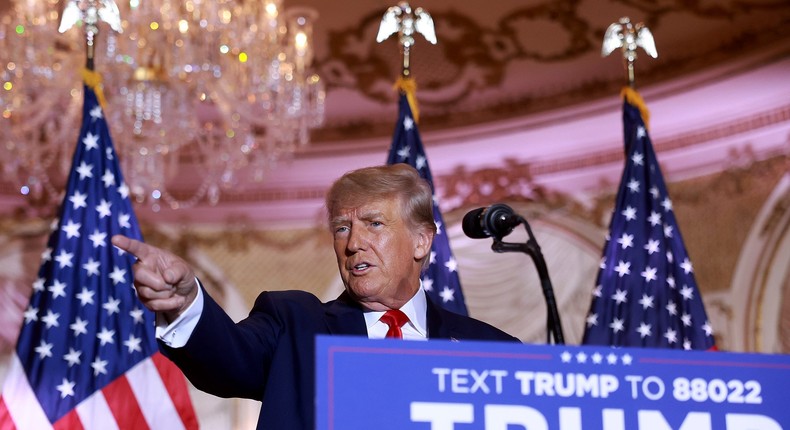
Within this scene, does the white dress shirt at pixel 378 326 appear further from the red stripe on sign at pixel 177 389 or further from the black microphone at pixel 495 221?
the red stripe on sign at pixel 177 389

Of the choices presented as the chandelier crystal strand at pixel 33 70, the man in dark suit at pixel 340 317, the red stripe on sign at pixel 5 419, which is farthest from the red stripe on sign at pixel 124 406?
the chandelier crystal strand at pixel 33 70

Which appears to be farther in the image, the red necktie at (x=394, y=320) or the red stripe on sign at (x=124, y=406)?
the red stripe on sign at (x=124, y=406)

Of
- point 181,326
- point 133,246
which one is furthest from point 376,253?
point 133,246

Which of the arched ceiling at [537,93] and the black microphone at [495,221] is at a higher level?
the arched ceiling at [537,93]

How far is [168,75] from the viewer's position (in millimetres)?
5383

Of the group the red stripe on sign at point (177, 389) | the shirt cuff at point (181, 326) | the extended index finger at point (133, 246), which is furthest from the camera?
the red stripe on sign at point (177, 389)

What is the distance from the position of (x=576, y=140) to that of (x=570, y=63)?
61cm

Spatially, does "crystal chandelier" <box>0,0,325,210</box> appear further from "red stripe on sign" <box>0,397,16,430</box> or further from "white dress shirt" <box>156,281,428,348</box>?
"white dress shirt" <box>156,281,428,348</box>

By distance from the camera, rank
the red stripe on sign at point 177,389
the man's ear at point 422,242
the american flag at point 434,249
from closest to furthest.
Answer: the man's ear at point 422,242
the red stripe on sign at point 177,389
the american flag at point 434,249

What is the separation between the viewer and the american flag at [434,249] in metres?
3.83

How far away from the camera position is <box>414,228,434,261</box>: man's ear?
241 cm

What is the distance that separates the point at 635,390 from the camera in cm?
143

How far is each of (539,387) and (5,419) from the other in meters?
2.26

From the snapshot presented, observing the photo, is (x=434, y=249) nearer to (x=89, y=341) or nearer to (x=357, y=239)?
(x=89, y=341)
